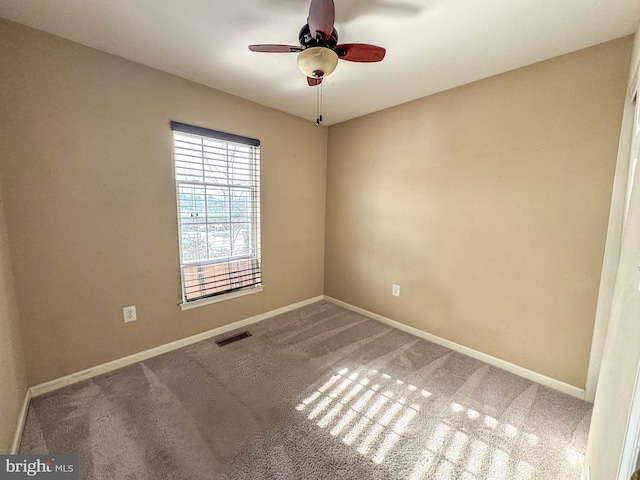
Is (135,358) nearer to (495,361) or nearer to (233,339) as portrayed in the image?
(233,339)

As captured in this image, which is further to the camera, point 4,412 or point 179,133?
point 179,133

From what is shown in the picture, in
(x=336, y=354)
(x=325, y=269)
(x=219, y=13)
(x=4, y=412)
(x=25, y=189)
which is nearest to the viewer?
(x=4, y=412)

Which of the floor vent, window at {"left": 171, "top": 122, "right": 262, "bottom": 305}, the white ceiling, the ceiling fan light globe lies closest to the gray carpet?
the floor vent

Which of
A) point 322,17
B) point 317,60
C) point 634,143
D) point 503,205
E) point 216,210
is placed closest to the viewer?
point 322,17

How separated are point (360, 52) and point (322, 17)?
342 millimetres

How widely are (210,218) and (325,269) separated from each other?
1.71 metres

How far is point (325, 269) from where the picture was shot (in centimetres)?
362

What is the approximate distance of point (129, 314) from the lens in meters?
2.10

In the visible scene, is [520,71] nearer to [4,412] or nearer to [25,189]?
[25,189]

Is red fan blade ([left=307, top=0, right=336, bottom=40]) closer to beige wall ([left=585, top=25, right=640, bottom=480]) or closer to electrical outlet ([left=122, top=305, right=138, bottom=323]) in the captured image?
beige wall ([left=585, top=25, right=640, bottom=480])

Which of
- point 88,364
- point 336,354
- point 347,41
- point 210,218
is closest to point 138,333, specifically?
point 88,364

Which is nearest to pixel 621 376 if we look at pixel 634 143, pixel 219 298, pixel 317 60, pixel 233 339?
pixel 634 143

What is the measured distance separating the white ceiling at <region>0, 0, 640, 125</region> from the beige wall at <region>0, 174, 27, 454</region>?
4.09 feet

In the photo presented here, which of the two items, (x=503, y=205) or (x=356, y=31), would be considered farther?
(x=503, y=205)
